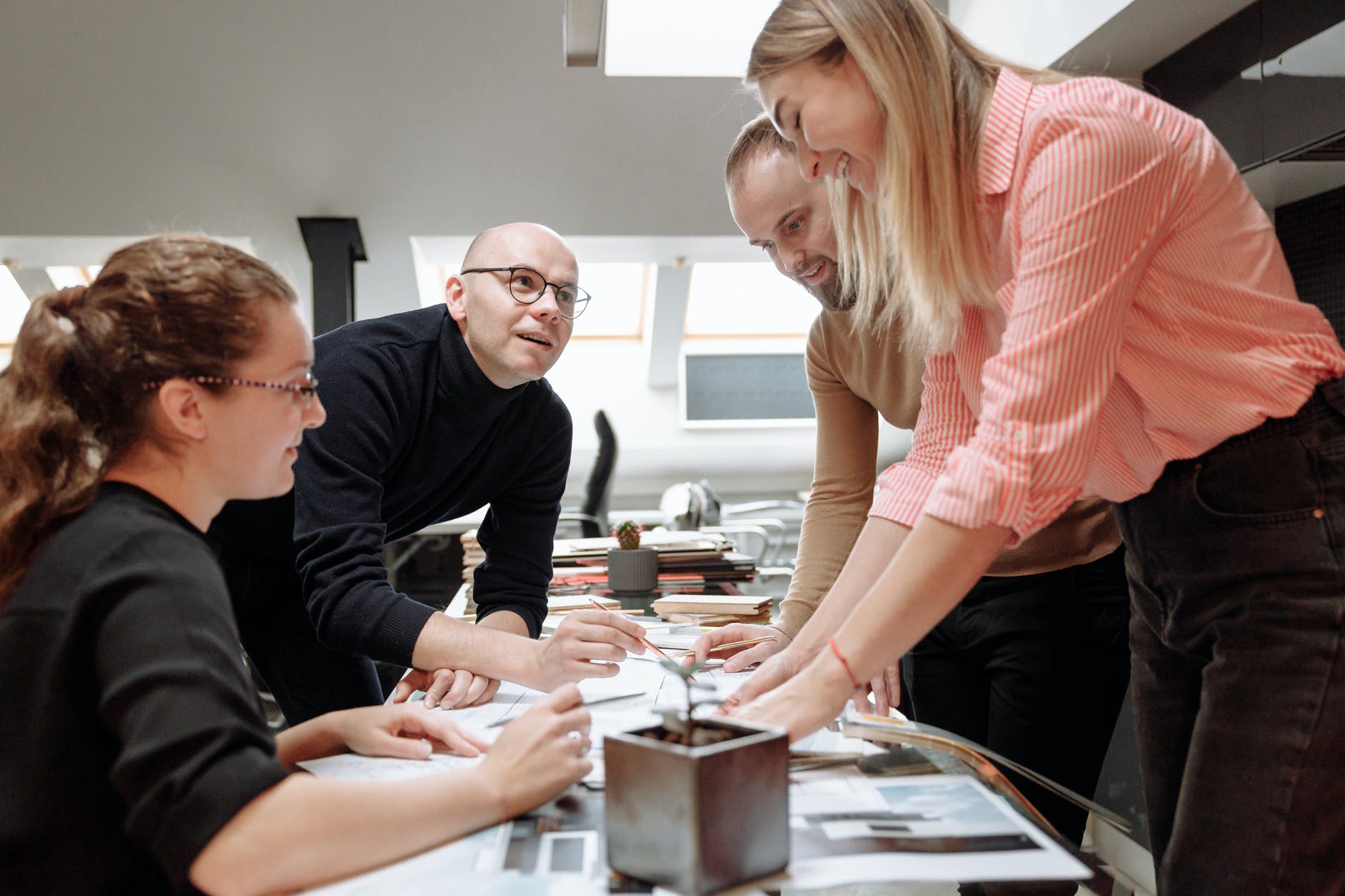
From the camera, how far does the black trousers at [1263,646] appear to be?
0.91 meters

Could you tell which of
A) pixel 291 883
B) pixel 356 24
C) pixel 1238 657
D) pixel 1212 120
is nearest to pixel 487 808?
pixel 291 883

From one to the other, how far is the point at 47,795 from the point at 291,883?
8.5 inches

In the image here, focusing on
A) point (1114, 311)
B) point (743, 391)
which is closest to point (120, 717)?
point (1114, 311)

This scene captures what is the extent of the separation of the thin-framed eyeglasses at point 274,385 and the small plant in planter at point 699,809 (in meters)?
0.50

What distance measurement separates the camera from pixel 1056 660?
1661mm

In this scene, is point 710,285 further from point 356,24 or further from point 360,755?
point 360,755

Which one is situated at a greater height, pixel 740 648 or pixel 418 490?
pixel 418 490

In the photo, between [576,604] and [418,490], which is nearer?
[418,490]

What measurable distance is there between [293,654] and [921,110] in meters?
1.42

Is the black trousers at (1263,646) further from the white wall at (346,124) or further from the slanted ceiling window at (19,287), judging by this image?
the slanted ceiling window at (19,287)

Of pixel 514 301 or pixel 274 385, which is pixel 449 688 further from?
pixel 514 301

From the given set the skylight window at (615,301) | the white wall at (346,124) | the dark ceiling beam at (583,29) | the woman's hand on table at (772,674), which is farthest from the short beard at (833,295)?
the skylight window at (615,301)

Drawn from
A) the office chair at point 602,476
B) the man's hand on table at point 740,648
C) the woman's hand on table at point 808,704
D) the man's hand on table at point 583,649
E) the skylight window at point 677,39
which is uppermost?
the skylight window at point 677,39

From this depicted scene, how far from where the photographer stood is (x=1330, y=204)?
2715 mm
